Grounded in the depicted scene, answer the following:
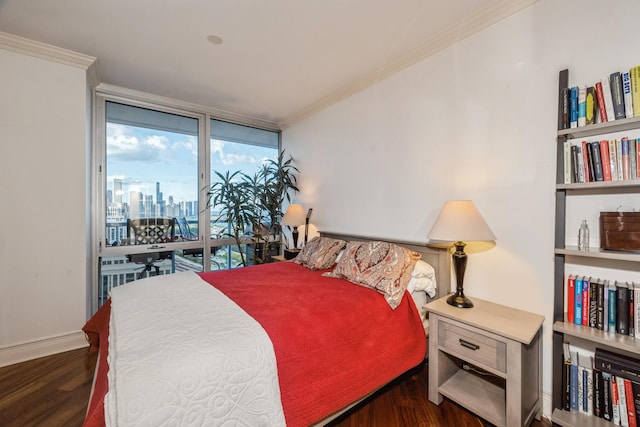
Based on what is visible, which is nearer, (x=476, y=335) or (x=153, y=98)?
(x=476, y=335)

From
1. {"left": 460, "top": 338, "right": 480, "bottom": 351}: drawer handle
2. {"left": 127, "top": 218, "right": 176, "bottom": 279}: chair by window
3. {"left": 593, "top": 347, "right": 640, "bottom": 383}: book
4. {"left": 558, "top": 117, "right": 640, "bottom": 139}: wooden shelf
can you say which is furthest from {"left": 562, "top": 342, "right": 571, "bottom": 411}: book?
{"left": 127, "top": 218, "right": 176, "bottom": 279}: chair by window

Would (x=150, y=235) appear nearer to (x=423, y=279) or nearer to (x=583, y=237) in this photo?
(x=423, y=279)

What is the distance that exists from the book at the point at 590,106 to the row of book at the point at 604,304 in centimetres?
85

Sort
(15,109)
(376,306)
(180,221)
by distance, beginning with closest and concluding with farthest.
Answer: (376,306), (15,109), (180,221)

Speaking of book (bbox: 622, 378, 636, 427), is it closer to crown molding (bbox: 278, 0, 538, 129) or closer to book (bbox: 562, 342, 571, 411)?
book (bbox: 562, 342, 571, 411)

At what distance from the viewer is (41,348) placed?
2375 mm

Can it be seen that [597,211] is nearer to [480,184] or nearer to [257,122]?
[480,184]

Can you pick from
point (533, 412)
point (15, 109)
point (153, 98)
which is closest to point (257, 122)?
point (153, 98)

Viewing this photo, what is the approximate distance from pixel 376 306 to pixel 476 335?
58cm

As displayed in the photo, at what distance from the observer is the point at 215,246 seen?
3.84 meters

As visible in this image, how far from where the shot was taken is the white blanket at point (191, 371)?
98 cm

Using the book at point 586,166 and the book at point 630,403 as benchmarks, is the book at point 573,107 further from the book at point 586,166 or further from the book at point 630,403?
the book at point 630,403

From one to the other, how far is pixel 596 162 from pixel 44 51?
410cm

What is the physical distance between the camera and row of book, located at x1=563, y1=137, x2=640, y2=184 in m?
1.33
